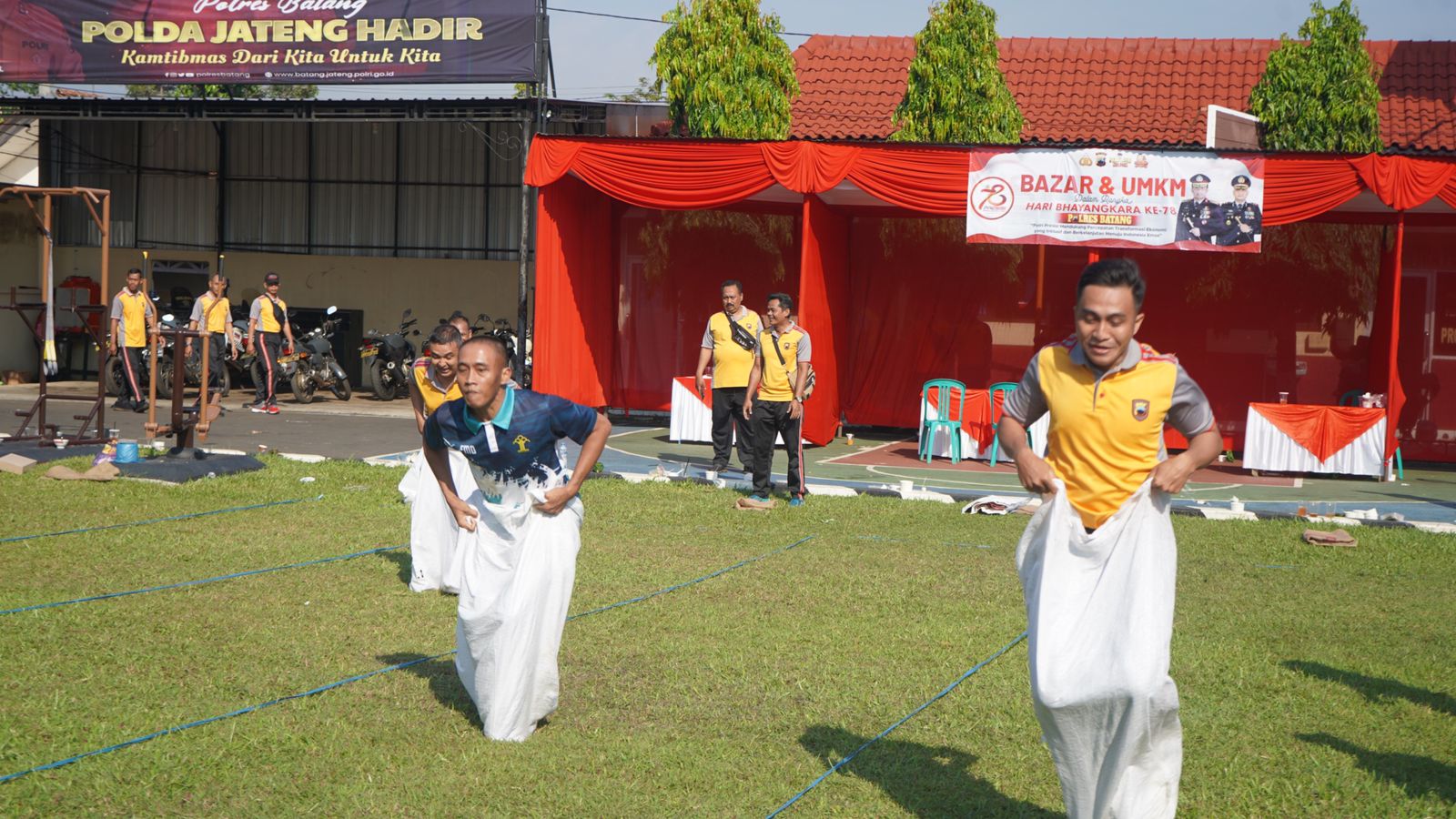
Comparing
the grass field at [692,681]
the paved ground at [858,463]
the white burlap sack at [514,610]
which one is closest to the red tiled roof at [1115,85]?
the paved ground at [858,463]

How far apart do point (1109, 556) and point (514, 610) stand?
2.19 meters

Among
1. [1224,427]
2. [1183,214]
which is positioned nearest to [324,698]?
[1183,214]

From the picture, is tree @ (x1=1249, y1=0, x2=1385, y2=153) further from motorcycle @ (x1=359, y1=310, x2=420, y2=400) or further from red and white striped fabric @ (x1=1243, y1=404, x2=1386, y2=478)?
motorcycle @ (x1=359, y1=310, x2=420, y2=400)

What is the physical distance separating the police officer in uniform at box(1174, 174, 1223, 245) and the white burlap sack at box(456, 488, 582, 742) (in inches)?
421

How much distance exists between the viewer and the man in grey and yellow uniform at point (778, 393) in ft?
37.4

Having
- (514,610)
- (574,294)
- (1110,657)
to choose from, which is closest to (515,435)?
(514,610)

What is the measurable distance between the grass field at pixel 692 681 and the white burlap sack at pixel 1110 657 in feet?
2.18

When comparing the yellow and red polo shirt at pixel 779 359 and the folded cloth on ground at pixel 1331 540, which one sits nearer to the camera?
the folded cloth on ground at pixel 1331 540

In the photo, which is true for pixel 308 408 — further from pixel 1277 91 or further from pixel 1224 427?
pixel 1277 91

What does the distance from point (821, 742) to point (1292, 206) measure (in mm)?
10896

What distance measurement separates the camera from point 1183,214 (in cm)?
1425

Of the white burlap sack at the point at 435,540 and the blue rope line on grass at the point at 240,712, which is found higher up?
the white burlap sack at the point at 435,540

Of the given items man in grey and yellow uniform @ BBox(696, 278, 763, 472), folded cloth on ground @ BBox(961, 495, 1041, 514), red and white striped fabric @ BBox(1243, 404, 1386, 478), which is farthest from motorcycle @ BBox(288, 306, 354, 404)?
red and white striped fabric @ BBox(1243, 404, 1386, 478)

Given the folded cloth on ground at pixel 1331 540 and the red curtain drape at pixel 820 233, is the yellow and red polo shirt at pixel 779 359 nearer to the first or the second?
the red curtain drape at pixel 820 233
